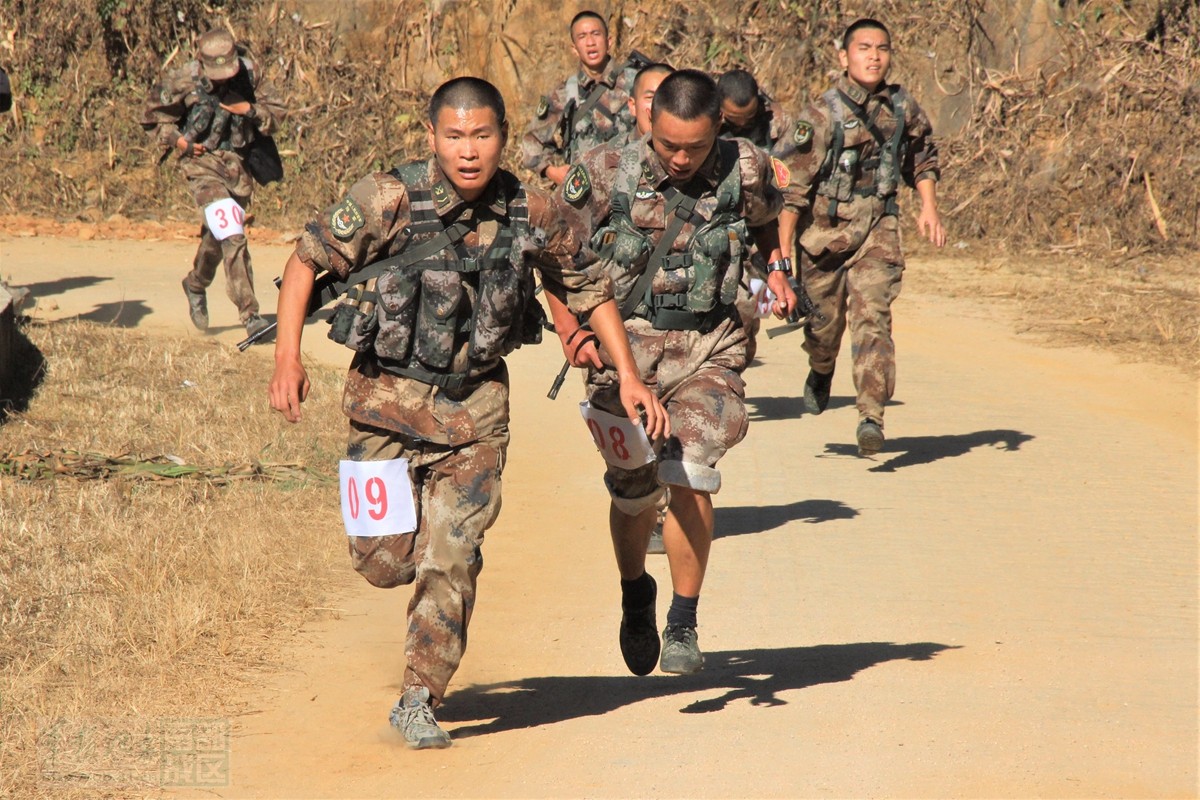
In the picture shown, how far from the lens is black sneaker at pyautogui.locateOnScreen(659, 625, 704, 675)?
199 inches

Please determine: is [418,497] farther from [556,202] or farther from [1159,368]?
[1159,368]

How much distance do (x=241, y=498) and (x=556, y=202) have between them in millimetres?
3091

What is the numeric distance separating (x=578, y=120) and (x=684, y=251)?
483cm

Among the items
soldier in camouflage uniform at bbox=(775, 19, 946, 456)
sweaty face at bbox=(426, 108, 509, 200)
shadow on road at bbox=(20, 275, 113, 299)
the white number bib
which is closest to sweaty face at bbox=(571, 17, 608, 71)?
soldier in camouflage uniform at bbox=(775, 19, 946, 456)

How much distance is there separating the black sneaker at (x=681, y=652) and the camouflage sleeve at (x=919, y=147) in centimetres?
442

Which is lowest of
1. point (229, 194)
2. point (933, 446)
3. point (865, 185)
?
point (933, 446)

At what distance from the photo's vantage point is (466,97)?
14.8ft

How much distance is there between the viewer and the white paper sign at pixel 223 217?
11.1 meters

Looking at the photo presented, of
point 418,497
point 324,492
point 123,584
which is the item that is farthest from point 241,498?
point 418,497

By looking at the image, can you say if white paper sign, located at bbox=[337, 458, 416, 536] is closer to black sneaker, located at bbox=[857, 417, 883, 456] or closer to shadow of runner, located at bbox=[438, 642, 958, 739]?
shadow of runner, located at bbox=[438, 642, 958, 739]

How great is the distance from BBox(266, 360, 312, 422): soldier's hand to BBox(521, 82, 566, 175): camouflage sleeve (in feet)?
19.5

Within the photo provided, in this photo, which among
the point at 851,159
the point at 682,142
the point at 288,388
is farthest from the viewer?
the point at 851,159

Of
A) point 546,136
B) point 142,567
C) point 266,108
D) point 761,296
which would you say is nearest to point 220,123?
point 266,108

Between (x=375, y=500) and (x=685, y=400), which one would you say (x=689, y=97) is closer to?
(x=685, y=400)
